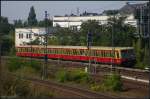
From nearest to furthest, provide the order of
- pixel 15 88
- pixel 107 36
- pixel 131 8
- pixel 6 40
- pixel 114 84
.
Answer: pixel 15 88, pixel 114 84, pixel 107 36, pixel 131 8, pixel 6 40

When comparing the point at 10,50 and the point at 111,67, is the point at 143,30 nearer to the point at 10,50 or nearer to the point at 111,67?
the point at 111,67

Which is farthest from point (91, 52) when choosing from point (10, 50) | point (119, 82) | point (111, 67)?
point (10, 50)

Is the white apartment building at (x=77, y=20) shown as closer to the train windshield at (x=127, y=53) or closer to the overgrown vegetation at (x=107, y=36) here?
the overgrown vegetation at (x=107, y=36)

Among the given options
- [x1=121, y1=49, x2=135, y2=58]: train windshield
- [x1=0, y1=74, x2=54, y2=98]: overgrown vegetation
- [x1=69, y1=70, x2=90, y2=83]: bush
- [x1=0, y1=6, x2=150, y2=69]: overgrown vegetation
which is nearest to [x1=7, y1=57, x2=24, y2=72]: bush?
[x1=0, y1=6, x2=150, y2=69]: overgrown vegetation

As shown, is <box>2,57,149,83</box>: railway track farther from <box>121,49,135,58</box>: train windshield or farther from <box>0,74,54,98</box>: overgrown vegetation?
<box>0,74,54,98</box>: overgrown vegetation

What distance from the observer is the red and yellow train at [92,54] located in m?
45.7

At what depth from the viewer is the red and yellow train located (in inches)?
1797

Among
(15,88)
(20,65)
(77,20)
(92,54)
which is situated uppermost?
(77,20)

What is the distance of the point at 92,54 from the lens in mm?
48562

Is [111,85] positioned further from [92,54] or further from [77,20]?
[77,20]

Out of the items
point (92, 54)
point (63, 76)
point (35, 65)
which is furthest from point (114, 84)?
point (92, 54)

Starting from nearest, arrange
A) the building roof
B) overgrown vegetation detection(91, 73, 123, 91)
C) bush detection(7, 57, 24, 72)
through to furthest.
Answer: overgrown vegetation detection(91, 73, 123, 91) → bush detection(7, 57, 24, 72) → the building roof

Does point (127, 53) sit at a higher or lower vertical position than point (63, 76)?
higher

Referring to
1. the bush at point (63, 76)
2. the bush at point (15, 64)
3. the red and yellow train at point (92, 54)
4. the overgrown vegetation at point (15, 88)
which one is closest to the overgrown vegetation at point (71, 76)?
the bush at point (63, 76)
